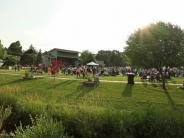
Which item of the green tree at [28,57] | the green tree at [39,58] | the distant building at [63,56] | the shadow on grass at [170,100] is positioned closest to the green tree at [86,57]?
the distant building at [63,56]

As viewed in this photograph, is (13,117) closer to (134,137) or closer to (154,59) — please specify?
(134,137)

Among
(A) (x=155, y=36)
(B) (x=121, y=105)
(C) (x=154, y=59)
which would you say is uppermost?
(A) (x=155, y=36)

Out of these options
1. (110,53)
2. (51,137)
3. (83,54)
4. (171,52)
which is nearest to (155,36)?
(171,52)

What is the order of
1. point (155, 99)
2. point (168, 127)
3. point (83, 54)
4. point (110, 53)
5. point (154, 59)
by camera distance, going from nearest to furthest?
point (168, 127) < point (155, 99) < point (154, 59) < point (83, 54) < point (110, 53)

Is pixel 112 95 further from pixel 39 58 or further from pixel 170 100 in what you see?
pixel 39 58

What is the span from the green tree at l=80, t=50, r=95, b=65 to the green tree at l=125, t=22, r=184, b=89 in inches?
2245

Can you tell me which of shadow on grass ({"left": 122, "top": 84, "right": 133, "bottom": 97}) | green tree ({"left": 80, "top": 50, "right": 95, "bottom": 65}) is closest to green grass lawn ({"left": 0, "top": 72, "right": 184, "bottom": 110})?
shadow on grass ({"left": 122, "top": 84, "right": 133, "bottom": 97})

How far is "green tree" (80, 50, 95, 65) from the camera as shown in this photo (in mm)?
100113

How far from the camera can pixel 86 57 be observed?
102188 millimetres

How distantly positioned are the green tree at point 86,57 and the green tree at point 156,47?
→ 57.0 metres

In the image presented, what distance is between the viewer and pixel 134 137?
9.54 meters

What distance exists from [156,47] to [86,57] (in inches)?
2482

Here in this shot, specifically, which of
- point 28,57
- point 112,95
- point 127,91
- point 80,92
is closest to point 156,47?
point 127,91

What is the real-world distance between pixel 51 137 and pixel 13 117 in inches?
185
